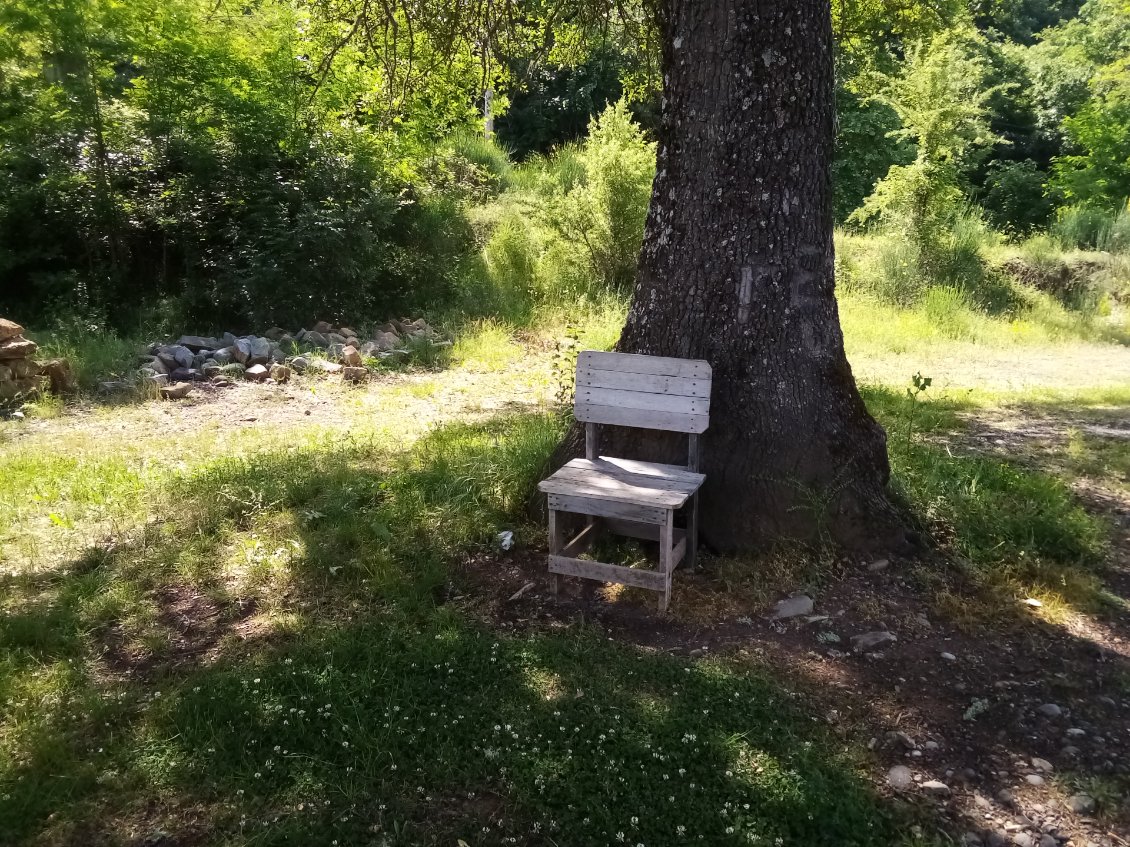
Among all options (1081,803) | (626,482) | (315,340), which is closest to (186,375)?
(315,340)

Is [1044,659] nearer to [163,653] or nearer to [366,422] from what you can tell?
[163,653]

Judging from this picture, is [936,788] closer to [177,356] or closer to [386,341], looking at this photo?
[177,356]

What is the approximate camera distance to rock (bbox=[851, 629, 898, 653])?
3523mm

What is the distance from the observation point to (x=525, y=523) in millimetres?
4648

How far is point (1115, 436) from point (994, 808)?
17.1ft

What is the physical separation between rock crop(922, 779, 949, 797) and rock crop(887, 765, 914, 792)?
46 mm

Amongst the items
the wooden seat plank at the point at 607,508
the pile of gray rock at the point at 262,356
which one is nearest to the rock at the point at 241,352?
the pile of gray rock at the point at 262,356

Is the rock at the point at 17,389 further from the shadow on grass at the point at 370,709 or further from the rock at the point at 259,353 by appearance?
the shadow on grass at the point at 370,709

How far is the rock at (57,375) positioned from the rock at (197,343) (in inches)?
62.5

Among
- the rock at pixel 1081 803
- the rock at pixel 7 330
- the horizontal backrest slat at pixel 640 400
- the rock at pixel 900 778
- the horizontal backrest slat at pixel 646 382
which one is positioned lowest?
the rock at pixel 1081 803

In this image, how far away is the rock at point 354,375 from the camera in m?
8.70

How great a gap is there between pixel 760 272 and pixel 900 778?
2.38 metres

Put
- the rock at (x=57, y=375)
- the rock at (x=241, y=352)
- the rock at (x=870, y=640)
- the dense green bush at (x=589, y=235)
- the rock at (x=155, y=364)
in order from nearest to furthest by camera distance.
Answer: the rock at (x=870, y=640) → the rock at (x=57, y=375) → the rock at (x=155, y=364) → the rock at (x=241, y=352) → the dense green bush at (x=589, y=235)

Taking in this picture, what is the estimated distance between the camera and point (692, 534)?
4.12 metres
